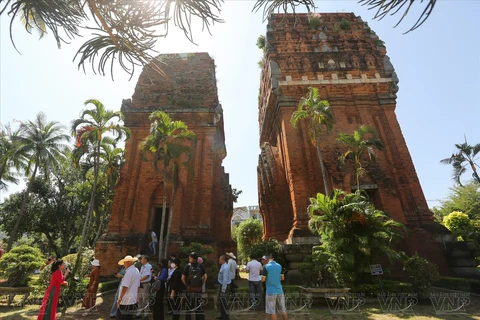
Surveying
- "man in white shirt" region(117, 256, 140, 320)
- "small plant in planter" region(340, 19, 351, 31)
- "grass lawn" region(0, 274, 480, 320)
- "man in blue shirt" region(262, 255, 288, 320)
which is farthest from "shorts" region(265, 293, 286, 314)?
"small plant in planter" region(340, 19, 351, 31)

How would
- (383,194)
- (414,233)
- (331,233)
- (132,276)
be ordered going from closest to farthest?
(132,276) < (331,233) < (414,233) < (383,194)

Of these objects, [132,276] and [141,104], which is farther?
[141,104]

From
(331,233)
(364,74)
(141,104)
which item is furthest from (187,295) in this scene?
(364,74)

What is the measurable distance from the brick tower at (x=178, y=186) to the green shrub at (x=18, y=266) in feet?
8.33

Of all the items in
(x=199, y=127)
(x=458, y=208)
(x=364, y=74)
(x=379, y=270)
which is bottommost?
(x=379, y=270)

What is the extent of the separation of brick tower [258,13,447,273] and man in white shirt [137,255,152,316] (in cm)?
672

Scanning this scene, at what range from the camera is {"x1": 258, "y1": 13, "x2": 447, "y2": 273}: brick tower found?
13.2 meters

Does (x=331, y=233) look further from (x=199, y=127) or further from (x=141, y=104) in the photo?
(x=141, y=104)

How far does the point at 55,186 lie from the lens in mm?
26047

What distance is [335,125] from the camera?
50.3ft

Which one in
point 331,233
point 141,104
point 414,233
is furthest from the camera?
point 141,104

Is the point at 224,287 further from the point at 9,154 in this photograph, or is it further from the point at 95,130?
the point at 9,154

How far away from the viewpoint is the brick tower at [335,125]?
520 inches

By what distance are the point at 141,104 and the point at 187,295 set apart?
13516mm
